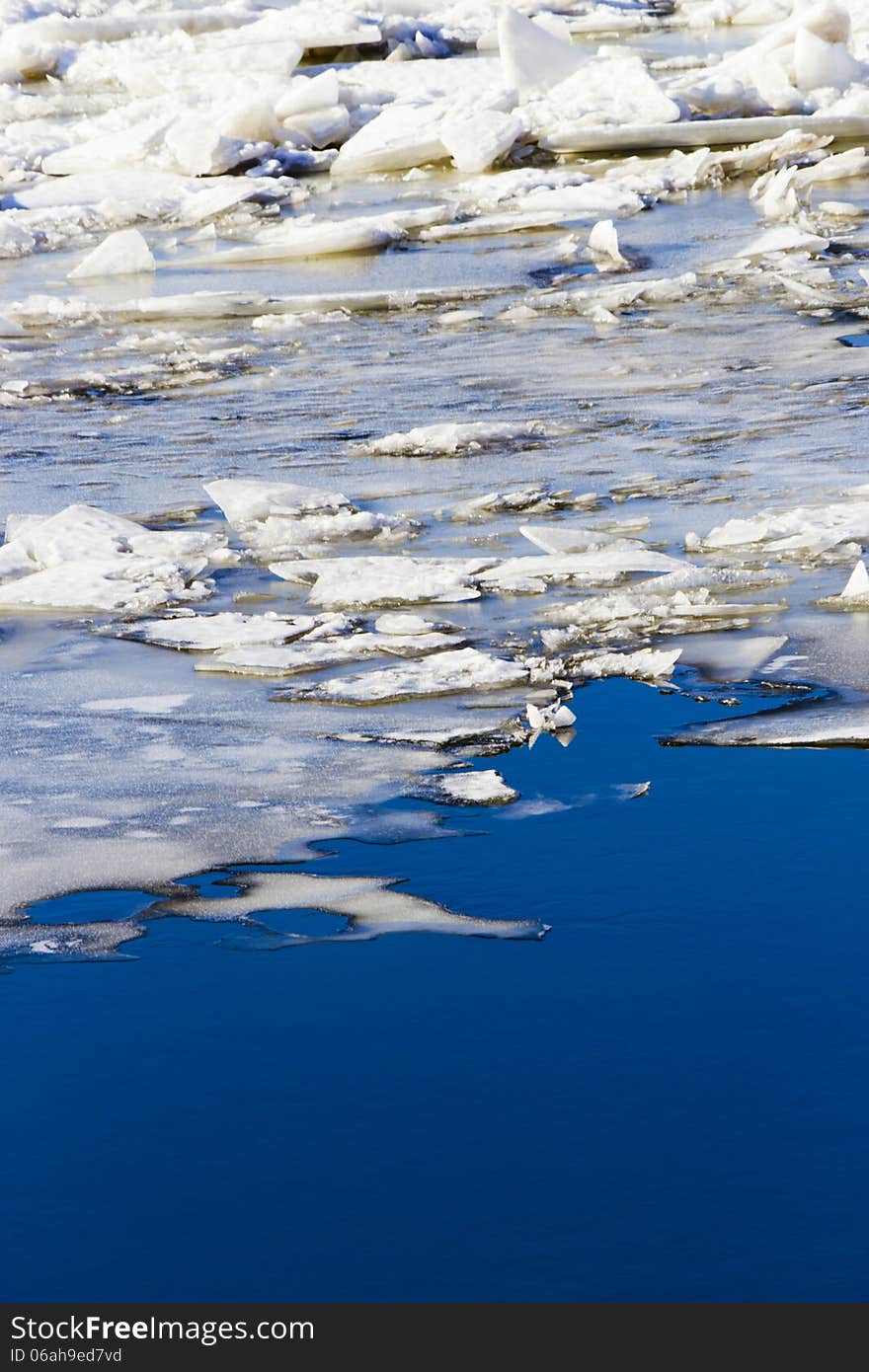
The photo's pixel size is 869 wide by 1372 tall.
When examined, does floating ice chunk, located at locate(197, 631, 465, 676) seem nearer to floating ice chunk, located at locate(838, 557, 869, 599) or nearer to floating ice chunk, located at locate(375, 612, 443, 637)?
floating ice chunk, located at locate(375, 612, 443, 637)

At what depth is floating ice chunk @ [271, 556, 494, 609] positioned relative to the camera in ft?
15.1

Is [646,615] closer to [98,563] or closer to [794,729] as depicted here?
[794,729]

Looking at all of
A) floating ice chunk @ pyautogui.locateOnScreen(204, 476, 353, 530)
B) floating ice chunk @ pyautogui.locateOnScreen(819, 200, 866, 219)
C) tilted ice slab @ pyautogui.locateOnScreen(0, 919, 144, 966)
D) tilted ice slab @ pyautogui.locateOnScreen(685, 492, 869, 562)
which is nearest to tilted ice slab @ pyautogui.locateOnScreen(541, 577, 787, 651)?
tilted ice slab @ pyautogui.locateOnScreen(685, 492, 869, 562)

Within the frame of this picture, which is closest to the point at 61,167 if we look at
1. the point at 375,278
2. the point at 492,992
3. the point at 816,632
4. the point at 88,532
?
the point at 375,278

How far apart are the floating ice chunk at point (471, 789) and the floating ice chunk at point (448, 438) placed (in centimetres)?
290

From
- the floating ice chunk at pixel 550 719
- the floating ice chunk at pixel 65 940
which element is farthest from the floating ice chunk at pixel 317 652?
the floating ice chunk at pixel 65 940

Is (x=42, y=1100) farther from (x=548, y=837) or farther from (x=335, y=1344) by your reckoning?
(x=548, y=837)

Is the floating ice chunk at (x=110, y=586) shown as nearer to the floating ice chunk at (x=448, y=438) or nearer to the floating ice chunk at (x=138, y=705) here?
the floating ice chunk at (x=138, y=705)

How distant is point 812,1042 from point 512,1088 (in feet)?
1.47

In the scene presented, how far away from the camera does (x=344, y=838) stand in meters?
3.26

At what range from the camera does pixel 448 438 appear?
20.6ft

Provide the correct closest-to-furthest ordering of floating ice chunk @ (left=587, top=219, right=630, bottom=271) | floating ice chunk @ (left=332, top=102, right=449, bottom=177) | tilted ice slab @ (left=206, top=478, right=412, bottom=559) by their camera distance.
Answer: tilted ice slab @ (left=206, top=478, right=412, bottom=559) < floating ice chunk @ (left=587, top=219, right=630, bottom=271) < floating ice chunk @ (left=332, top=102, right=449, bottom=177)

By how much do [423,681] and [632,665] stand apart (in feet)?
1.55

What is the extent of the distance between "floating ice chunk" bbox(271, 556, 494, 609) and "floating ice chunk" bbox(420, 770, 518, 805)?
3.76 feet
